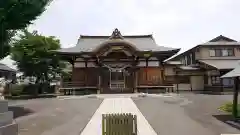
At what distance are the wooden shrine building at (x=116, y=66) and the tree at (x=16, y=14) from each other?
17688 millimetres

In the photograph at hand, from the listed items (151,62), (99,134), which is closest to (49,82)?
(151,62)

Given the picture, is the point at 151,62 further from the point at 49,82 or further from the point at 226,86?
the point at 49,82

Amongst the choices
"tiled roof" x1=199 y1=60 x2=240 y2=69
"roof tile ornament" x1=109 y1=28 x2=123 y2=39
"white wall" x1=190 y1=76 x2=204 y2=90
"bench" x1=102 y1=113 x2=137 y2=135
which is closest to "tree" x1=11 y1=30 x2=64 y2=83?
"roof tile ornament" x1=109 y1=28 x2=123 y2=39

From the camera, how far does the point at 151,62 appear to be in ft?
108

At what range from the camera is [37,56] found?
102 ft

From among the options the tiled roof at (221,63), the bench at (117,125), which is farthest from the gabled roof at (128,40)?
the bench at (117,125)

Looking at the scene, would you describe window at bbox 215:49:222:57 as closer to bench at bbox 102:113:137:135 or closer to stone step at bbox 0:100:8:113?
bench at bbox 102:113:137:135

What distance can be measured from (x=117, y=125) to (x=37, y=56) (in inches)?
980

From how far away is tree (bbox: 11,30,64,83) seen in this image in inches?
1208

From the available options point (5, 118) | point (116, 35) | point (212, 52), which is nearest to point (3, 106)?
point (5, 118)

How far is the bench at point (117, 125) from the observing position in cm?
829

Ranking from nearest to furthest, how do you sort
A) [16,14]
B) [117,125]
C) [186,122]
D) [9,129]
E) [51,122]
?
[117,125] → [9,129] → [16,14] → [186,122] → [51,122]

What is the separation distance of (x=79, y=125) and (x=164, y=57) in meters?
22.7

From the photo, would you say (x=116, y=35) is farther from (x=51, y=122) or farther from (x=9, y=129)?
(x=9, y=129)
